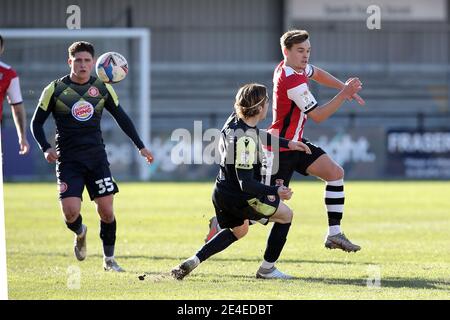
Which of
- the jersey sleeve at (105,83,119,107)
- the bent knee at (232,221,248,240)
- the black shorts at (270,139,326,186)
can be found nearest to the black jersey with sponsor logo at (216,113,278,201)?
the bent knee at (232,221,248,240)

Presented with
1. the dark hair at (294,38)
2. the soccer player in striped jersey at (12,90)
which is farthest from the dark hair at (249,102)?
the soccer player in striped jersey at (12,90)

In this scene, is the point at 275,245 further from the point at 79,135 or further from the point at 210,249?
the point at 79,135

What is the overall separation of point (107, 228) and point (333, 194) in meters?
2.22

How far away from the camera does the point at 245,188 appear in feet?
26.2

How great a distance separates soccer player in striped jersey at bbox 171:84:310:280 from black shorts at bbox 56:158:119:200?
1.36 m

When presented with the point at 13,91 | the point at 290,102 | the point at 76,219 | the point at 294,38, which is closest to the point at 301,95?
the point at 290,102

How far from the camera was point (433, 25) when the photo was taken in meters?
41.2

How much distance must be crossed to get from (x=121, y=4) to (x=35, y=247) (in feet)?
93.6

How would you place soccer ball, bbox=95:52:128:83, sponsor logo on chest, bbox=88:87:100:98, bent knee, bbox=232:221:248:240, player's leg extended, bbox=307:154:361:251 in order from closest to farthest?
1. bent knee, bbox=232:221:248:240
2. sponsor logo on chest, bbox=88:87:100:98
3. player's leg extended, bbox=307:154:361:251
4. soccer ball, bbox=95:52:128:83

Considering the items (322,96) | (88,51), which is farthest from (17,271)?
(322,96)

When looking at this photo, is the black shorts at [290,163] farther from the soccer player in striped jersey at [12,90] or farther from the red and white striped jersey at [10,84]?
the red and white striped jersey at [10,84]

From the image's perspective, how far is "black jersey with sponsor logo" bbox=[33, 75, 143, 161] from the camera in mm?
9258

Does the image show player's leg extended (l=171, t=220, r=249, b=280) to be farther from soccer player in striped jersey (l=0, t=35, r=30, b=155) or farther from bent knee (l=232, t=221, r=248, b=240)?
soccer player in striped jersey (l=0, t=35, r=30, b=155)

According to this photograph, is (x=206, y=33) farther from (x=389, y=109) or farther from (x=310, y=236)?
(x=310, y=236)
